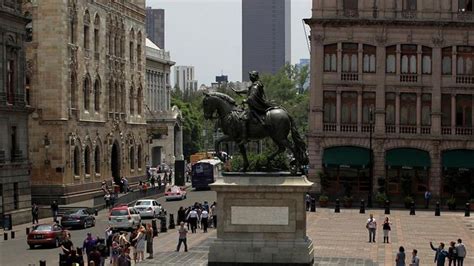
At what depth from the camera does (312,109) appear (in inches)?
2948

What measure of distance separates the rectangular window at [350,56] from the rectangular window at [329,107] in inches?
81.8

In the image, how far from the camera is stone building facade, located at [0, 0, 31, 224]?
60.7m

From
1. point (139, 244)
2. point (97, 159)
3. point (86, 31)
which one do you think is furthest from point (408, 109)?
point (139, 244)

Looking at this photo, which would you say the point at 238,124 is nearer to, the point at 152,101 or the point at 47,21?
the point at 47,21

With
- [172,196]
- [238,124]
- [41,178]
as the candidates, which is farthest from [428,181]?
[238,124]

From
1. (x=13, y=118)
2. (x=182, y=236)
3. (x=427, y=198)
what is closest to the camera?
(x=182, y=236)

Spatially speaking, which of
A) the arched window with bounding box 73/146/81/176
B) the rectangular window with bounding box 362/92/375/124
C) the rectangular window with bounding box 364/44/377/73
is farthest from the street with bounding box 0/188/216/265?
the rectangular window with bounding box 364/44/377/73

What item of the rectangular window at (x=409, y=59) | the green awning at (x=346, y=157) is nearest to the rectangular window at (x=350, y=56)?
the rectangular window at (x=409, y=59)

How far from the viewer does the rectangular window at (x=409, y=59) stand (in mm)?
74562

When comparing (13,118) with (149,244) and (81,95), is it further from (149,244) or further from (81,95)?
(149,244)

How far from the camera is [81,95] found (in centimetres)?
7850

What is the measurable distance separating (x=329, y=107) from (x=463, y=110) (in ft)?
30.8

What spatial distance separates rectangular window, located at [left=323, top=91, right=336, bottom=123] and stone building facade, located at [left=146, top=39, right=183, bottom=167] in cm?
5491

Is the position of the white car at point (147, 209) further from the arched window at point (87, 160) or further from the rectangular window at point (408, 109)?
the rectangular window at point (408, 109)
